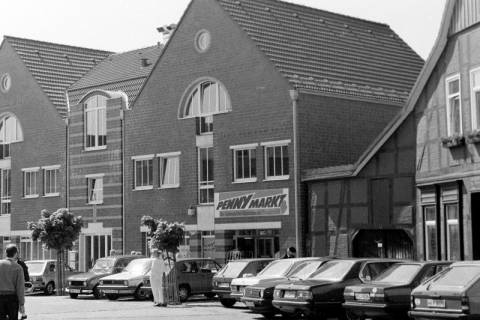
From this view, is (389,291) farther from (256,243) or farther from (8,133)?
(8,133)

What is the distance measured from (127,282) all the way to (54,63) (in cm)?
2344

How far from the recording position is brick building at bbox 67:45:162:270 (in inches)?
1737

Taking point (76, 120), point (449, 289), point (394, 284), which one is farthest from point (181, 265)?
point (76, 120)

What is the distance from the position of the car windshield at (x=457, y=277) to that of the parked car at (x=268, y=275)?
7.49 m

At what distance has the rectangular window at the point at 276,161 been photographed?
36375 mm

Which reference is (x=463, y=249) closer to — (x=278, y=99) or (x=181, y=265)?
(x=181, y=265)

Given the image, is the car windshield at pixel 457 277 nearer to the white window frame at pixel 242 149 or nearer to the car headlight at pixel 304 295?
the car headlight at pixel 304 295

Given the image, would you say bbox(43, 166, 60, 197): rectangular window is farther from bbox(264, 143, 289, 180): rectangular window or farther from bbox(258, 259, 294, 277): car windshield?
bbox(258, 259, 294, 277): car windshield

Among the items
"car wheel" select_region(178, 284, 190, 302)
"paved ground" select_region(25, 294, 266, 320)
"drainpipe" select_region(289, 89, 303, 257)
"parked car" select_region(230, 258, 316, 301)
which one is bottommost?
"paved ground" select_region(25, 294, 266, 320)

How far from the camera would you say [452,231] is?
27938mm

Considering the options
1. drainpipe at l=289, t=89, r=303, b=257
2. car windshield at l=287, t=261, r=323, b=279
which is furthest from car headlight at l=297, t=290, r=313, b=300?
drainpipe at l=289, t=89, r=303, b=257

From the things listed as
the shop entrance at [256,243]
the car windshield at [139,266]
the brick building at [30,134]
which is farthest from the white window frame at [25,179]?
the car windshield at [139,266]

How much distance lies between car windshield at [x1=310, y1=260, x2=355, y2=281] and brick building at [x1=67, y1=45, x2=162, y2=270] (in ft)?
73.9

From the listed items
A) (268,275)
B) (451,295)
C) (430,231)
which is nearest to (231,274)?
(268,275)
